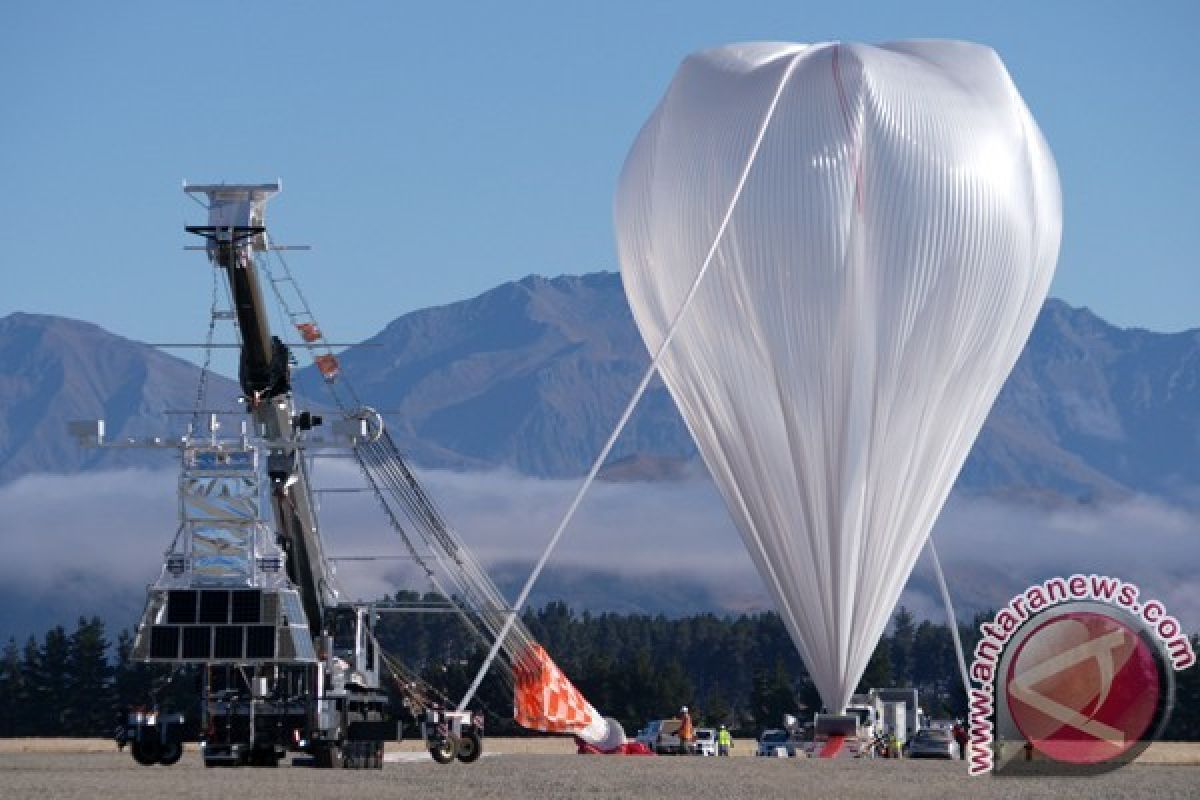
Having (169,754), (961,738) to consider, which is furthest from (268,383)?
(961,738)

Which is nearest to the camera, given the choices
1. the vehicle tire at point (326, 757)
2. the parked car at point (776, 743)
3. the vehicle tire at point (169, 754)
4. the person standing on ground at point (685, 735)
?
the vehicle tire at point (326, 757)

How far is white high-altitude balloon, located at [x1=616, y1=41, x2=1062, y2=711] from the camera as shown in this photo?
184 feet

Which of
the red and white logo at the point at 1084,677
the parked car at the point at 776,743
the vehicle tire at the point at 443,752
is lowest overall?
the vehicle tire at the point at 443,752

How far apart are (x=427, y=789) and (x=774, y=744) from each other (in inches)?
1517

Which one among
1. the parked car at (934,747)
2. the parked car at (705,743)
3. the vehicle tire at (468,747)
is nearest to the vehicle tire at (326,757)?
the vehicle tire at (468,747)

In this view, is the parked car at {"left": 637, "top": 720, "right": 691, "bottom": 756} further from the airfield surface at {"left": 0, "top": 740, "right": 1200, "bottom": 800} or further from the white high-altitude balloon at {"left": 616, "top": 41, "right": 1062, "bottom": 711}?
the airfield surface at {"left": 0, "top": 740, "right": 1200, "bottom": 800}

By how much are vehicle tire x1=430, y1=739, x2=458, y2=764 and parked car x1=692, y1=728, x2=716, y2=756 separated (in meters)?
26.2

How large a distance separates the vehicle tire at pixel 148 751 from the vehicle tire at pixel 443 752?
5.61 metres

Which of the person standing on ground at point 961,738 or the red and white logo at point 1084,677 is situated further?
the person standing on ground at point 961,738

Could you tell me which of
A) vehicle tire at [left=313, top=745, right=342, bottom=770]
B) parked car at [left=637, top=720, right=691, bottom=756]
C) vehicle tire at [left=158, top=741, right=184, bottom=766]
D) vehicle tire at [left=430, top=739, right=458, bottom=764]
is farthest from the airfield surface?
parked car at [left=637, top=720, right=691, bottom=756]

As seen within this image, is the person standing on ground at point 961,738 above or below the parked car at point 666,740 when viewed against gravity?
below

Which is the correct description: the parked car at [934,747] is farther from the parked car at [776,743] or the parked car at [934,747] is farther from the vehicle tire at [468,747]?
the vehicle tire at [468,747]

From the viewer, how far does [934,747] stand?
70375 mm

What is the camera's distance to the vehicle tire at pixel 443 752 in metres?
52.0
